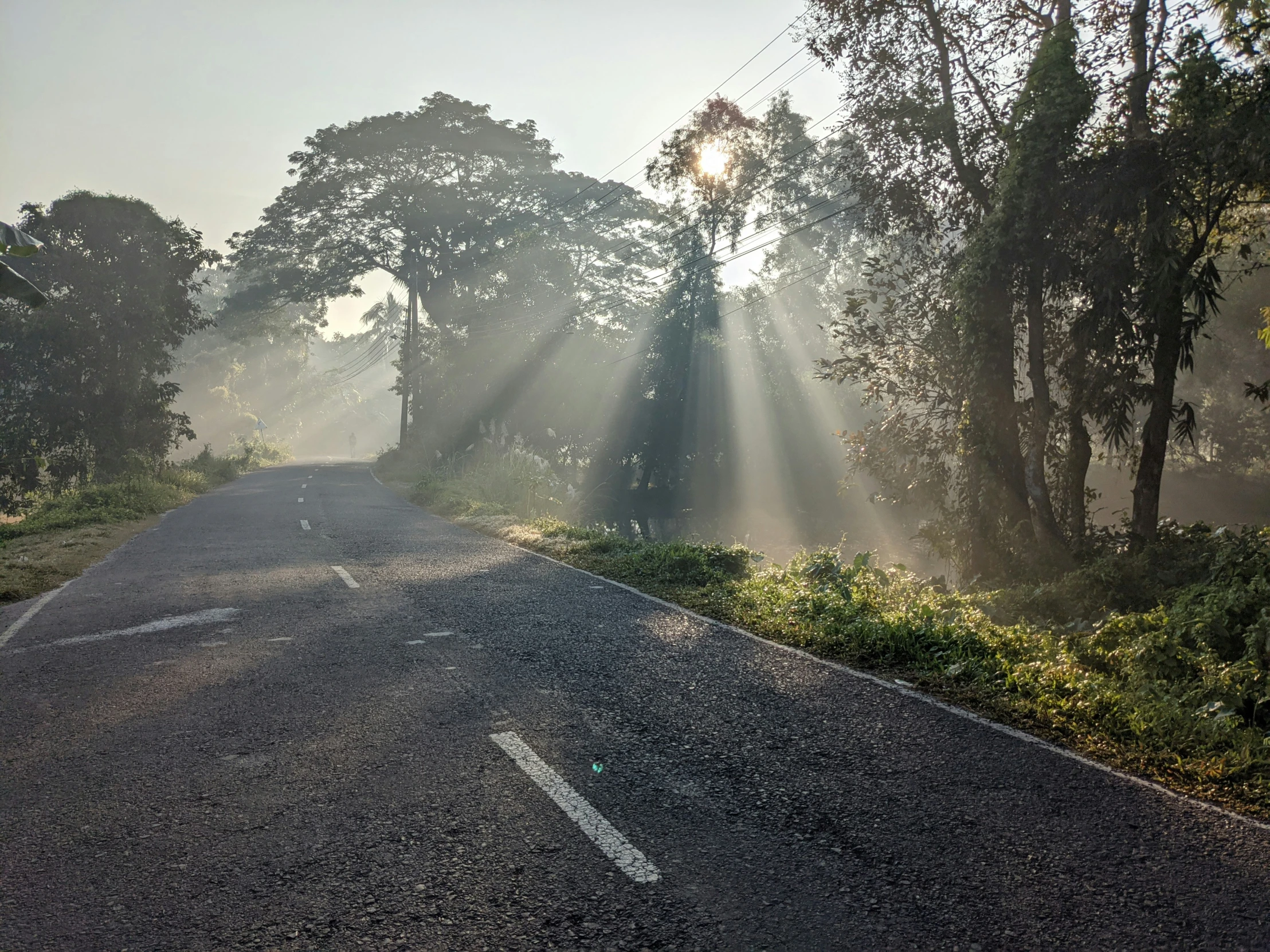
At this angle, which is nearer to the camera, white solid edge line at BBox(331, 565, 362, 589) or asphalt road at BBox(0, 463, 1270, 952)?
asphalt road at BBox(0, 463, 1270, 952)

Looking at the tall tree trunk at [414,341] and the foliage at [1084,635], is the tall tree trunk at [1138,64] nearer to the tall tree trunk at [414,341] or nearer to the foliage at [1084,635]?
the foliage at [1084,635]

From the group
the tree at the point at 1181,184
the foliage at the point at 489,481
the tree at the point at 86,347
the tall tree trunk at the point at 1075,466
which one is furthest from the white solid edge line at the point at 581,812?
the tree at the point at 86,347

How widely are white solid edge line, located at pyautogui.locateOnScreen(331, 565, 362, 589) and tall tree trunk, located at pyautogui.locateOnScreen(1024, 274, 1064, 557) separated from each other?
9.55m

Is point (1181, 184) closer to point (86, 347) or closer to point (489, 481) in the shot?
point (489, 481)

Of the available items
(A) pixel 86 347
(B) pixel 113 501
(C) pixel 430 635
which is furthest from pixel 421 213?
(C) pixel 430 635

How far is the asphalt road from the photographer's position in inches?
121

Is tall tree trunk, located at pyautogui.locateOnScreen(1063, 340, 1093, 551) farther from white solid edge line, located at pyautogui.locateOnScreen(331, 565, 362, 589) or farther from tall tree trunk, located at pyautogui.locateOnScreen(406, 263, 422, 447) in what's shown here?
tall tree trunk, located at pyautogui.locateOnScreen(406, 263, 422, 447)

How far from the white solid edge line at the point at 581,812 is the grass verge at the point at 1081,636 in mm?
2810

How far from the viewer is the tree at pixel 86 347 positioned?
2384 centimetres

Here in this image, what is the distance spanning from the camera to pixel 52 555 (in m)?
12.7

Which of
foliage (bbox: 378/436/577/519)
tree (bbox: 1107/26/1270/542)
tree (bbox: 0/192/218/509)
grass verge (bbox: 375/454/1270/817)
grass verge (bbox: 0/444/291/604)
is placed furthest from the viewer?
tree (bbox: 0/192/218/509)

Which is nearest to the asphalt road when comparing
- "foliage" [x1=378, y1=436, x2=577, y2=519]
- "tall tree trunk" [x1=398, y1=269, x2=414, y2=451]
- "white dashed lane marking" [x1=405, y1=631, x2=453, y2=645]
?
"white dashed lane marking" [x1=405, y1=631, x2=453, y2=645]

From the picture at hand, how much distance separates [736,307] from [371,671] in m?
34.9

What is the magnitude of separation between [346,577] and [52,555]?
17.1 feet
